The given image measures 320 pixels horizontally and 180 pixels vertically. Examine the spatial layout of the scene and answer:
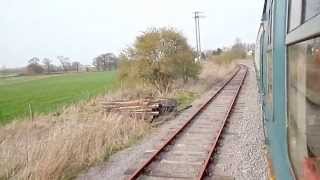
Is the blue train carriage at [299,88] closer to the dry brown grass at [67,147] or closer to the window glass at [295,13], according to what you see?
the window glass at [295,13]

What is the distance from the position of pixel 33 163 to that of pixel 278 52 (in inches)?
280

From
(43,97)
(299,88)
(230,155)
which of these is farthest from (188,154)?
(43,97)

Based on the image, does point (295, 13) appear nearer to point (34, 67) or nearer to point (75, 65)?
point (34, 67)

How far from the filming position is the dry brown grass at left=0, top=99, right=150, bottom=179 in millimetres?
8648

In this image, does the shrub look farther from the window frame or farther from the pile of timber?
the window frame

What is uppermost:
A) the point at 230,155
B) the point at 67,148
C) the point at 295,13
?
the point at 295,13

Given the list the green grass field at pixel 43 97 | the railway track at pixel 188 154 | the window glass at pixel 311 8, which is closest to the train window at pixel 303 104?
the window glass at pixel 311 8

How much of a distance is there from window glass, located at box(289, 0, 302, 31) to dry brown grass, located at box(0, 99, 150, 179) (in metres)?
6.72

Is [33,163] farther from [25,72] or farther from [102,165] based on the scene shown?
[25,72]

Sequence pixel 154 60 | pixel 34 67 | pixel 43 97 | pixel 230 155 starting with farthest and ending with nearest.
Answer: pixel 34 67
pixel 43 97
pixel 154 60
pixel 230 155

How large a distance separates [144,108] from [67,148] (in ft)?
25.3

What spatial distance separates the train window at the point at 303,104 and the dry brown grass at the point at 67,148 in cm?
656

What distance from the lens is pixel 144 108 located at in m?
17.4

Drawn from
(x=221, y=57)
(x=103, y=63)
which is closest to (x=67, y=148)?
(x=221, y=57)
